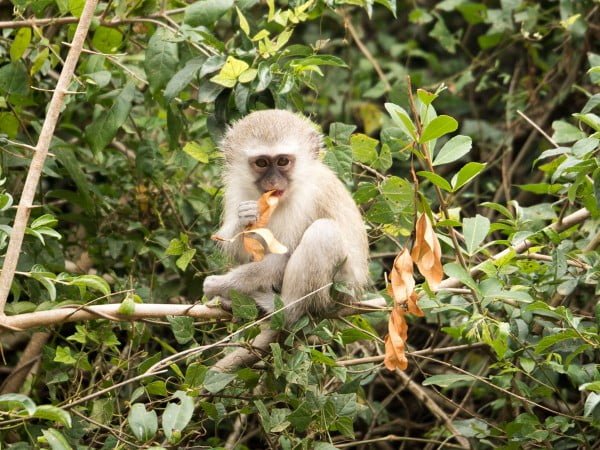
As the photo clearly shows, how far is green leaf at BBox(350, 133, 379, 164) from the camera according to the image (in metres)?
5.91

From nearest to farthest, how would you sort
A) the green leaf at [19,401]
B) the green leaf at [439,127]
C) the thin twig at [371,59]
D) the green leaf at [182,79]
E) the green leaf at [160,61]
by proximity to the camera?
the green leaf at [19,401], the green leaf at [439,127], the green leaf at [182,79], the green leaf at [160,61], the thin twig at [371,59]

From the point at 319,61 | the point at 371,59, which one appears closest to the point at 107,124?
the point at 319,61

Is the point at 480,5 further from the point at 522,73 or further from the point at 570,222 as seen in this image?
the point at 570,222

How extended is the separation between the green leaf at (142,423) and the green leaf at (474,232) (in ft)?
6.14

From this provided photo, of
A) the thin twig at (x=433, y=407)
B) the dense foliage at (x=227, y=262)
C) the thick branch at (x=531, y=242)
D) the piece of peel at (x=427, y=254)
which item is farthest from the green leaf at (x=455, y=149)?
the thin twig at (x=433, y=407)

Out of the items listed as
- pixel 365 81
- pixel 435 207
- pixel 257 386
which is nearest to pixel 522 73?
pixel 365 81

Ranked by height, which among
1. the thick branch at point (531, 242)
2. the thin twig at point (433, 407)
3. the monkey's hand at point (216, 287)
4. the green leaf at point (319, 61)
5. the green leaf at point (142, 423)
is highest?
the green leaf at point (319, 61)

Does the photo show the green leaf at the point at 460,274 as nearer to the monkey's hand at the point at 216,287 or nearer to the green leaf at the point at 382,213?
the green leaf at the point at 382,213

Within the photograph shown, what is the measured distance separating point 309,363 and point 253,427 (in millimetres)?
2535

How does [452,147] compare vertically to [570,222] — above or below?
above

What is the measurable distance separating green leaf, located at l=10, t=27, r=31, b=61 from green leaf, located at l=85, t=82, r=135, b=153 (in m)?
0.62

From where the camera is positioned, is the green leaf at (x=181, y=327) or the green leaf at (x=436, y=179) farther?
the green leaf at (x=181, y=327)

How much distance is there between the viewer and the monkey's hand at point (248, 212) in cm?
561

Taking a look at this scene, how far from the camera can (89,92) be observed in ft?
19.1
